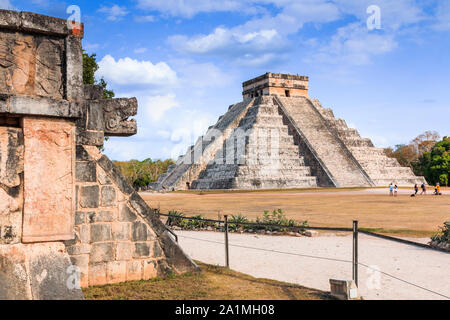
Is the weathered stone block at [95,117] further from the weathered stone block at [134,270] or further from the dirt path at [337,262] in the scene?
the dirt path at [337,262]

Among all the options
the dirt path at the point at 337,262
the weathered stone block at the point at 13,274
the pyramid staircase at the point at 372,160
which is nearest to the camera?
the weathered stone block at the point at 13,274

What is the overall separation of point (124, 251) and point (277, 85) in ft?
137

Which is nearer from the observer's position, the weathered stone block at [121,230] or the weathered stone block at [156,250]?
the weathered stone block at [121,230]

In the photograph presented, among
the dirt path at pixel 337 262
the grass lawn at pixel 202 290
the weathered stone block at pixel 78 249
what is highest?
the weathered stone block at pixel 78 249

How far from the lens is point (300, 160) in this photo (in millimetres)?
38594

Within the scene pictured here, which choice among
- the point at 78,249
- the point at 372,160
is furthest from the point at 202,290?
the point at 372,160

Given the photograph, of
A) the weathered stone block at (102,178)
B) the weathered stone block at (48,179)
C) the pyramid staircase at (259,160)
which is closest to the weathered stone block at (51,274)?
the weathered stone block at (48,179)

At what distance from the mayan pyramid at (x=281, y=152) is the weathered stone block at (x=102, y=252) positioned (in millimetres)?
28502

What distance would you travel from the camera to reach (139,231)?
5.37m

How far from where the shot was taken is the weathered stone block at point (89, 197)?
498 cm

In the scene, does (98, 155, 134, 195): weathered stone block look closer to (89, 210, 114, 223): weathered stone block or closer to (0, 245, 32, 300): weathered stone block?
(89, 210, 114, 223): weathered stone block

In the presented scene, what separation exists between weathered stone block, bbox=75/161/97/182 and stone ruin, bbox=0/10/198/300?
0.01m

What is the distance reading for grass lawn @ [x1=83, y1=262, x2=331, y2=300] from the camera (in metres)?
4.85
